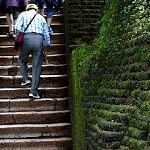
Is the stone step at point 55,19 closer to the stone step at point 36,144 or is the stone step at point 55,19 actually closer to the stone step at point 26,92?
the stone step at point 26,92

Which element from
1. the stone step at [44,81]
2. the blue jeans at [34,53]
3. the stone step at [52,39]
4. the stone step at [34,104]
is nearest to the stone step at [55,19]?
the stone step at [52,39]

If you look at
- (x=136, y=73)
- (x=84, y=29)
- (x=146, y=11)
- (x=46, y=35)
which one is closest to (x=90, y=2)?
(x=84, y=29)

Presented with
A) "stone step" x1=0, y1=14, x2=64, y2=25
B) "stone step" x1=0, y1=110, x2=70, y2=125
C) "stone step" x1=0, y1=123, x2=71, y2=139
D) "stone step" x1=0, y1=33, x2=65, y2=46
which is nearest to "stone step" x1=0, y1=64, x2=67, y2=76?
"stone step" x1=0, y1=33, x2=65, y2=46

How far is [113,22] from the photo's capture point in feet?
25.6

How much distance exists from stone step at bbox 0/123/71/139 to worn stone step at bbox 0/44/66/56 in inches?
83.5

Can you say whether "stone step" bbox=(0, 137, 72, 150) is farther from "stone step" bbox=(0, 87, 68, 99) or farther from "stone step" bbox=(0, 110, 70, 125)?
"stone step" bbox=(0, 87, 68, 99)

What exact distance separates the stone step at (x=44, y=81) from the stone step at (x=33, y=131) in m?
1.13

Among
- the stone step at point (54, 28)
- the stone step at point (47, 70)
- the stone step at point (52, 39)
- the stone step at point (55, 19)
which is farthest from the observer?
the stone step at point (55, 19)

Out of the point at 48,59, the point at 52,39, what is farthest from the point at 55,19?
the point at 48,59

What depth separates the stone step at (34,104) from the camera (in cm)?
835

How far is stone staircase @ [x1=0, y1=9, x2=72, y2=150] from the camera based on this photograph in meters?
7.70

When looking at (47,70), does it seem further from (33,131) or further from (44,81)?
(33,131)

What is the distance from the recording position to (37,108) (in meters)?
8.41

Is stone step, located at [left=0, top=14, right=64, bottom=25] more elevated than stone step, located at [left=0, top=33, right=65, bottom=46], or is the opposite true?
stone step, located at [left=0, top=14, right=64, bottom=25]
